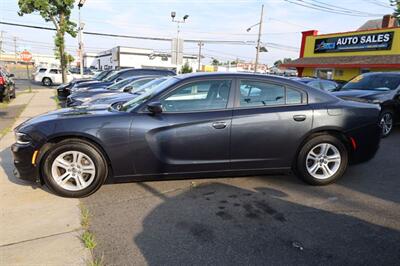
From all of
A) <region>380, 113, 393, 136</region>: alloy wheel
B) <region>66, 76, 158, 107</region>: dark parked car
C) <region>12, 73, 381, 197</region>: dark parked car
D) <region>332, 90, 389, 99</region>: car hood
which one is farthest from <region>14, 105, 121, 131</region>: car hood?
<region>380, 113, 393, 136</region>: alloy wheel

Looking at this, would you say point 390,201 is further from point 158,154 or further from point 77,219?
point 77,219

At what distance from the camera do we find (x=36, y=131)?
371 cm

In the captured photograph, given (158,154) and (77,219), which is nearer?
(77,219)

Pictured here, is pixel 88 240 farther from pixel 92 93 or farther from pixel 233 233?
pixel 92 93

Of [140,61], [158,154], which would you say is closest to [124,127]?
[158,154]

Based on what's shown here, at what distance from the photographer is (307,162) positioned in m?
4.29

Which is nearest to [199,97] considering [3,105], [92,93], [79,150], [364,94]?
[79,150]

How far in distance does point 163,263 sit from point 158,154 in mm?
1499

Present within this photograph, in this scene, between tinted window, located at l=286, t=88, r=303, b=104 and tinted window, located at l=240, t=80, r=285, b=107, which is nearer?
tinted window, located at l=240, t=80, r=285, b=107

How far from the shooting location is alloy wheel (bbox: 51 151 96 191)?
3.74 meters

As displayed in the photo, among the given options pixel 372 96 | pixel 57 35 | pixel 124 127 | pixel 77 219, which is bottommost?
pixel 77 219

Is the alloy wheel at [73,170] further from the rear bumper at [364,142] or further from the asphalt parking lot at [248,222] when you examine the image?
the rear bumper at [364,142]

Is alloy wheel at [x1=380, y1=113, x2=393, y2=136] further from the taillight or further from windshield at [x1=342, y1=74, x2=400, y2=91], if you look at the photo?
the taillight

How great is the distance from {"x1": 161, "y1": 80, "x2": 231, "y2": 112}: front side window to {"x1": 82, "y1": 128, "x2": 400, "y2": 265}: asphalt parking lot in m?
1.10
